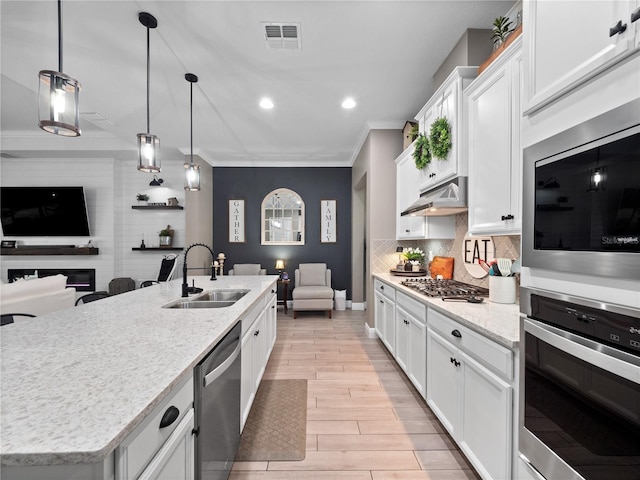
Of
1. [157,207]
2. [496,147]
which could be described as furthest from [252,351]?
[157,207]

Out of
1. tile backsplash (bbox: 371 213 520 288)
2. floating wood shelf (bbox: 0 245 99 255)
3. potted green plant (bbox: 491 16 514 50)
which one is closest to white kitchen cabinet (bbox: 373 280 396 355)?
tile backsplash (bbox: 371 213 520 288)

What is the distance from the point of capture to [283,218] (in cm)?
618

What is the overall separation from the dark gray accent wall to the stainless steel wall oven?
5.04 meters

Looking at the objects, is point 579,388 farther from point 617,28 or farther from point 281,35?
point 281,35

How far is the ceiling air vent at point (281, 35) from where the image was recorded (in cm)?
232

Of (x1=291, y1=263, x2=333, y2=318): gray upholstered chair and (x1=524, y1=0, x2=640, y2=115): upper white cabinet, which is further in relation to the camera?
(x1=291, y1=263, x2=333, y2=318): gray upholstered chair

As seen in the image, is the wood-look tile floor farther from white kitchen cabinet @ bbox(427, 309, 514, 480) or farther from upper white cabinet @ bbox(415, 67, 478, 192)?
upper white cabinet @ bbox(415, 67, 478, 192)

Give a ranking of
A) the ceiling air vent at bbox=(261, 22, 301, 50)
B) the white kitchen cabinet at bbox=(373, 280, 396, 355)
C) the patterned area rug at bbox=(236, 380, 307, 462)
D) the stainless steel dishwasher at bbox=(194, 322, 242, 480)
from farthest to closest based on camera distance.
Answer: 1. the white kitchen cabinet at bbox=(373, 280, 396, 355)
2. the ceiling air vent at bbox=(261, 22, 301, 50)
3. the patterned area rug at bbox=(236, 380, 307, 462)
4. the stainless steel dishwasher at bbox=(194, 322, 242, 480)

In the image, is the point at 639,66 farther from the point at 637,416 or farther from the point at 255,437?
the point at 255,437

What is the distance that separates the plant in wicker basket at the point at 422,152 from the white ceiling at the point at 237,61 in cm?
72

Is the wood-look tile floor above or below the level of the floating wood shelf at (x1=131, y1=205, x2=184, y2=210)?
below

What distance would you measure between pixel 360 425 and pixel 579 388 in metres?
1.58

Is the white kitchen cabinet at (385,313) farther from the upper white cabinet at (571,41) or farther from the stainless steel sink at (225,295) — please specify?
the upper white cabinet at (571,41)

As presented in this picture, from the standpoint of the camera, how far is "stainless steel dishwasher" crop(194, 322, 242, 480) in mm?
1142
